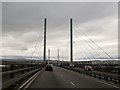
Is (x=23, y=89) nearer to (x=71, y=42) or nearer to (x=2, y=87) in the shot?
(x=2, y=87)

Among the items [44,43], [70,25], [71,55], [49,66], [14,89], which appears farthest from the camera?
[44,43]

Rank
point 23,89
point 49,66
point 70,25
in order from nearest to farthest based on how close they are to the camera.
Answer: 1. point 23,89
2. point 49,66
3. point 70,25

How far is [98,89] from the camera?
1528 centimetres

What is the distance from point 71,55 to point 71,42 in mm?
3572

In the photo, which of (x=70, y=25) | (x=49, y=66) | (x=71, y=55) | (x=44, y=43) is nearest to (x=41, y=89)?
(x=49, y=66)

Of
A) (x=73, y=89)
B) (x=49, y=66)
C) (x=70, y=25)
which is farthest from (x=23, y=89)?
(x=70, y=25)

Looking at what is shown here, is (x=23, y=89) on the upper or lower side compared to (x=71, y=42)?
lower

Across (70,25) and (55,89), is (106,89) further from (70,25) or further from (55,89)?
(70,25)

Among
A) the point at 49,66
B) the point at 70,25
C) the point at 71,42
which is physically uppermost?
the point at 70,25

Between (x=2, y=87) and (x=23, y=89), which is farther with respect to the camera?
(x=23, y=89)

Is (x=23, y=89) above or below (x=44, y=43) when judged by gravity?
below

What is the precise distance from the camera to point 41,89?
1500cm

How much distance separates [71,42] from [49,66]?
13294 millimetres

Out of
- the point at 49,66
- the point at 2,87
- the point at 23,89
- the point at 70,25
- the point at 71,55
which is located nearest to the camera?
the point at 2,87
